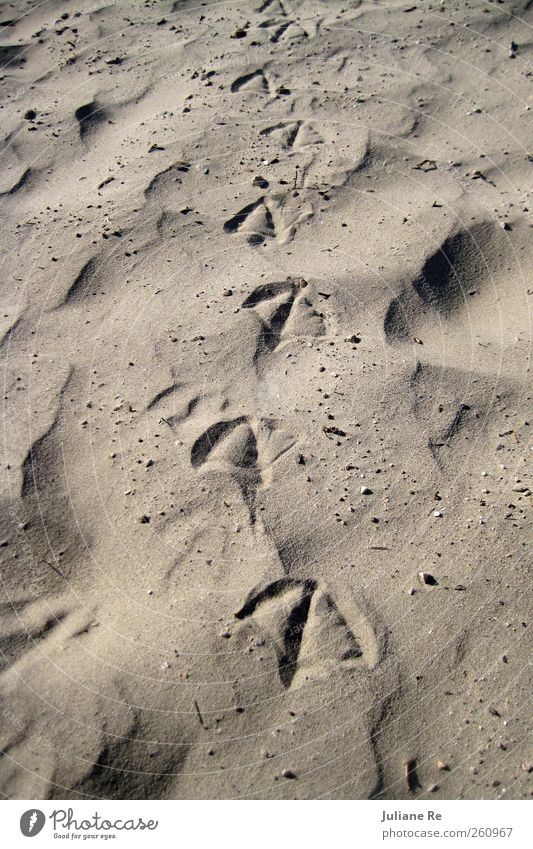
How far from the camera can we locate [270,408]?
12.0ft

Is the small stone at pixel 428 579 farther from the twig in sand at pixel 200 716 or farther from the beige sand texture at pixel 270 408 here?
the twig in sand at pixel 200 716

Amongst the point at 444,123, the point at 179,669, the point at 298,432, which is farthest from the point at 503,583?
the point at 444,123

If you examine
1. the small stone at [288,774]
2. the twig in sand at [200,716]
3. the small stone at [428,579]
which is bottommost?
the small stone at [288,774]

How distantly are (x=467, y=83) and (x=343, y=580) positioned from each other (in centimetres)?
391

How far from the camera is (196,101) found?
17.0 ft

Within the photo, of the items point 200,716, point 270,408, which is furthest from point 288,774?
point 270,408

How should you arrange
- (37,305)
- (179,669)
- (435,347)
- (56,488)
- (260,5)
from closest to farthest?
1. (179,669)
2. (56,488)
3. (435,347)
4. (37,305)
5. (260,5)

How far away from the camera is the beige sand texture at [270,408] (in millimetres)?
2846

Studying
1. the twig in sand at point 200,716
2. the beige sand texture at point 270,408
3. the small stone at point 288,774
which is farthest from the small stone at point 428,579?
the twig in sand at point 200,716

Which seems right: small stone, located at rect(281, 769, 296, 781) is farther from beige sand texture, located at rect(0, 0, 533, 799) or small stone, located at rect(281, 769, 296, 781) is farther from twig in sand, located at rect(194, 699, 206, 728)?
twig in sand, located at rect(194, 699, 206, 728)

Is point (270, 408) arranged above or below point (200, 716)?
above

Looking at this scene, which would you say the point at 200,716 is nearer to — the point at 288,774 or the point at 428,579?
the point at 288,774

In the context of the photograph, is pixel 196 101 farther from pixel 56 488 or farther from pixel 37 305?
pixel 56 488

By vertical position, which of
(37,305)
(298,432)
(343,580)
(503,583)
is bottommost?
(503,583)
